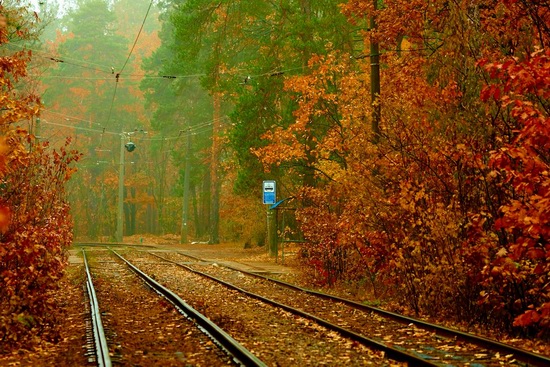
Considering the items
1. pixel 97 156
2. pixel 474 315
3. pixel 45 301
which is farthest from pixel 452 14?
Result: pixel 97 156

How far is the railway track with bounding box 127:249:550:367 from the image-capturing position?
9371 mm

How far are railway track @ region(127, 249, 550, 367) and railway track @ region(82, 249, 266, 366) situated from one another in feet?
6.25

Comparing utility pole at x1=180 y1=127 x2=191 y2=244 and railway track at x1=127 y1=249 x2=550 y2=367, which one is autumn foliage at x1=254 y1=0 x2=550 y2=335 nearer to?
railway track at x1=127 y1=249 x2=550 y2=367

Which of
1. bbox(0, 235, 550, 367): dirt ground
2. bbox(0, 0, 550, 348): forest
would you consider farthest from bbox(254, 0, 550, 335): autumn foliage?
bbox(0, 235, 550, 367): dirt ground

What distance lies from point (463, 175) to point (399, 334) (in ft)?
10.2

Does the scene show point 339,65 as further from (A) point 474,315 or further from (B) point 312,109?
(A) point 474,315

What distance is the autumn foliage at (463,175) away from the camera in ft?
28.3

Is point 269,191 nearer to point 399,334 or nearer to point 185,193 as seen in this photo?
point 399,334

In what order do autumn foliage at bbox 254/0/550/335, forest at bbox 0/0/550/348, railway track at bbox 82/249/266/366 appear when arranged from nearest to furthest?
autumn foliage at bbox 254/0/550/335
railway track at bbox 82/249/266/366
forest at bbox 0/0/550/348

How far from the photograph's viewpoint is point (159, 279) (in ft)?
74.3

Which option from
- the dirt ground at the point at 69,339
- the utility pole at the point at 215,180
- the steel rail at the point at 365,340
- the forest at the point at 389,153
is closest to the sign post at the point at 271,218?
the forest at the point at 389,153

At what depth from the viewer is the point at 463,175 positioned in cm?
1308

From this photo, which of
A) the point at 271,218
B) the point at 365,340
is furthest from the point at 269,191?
the point at 365,340

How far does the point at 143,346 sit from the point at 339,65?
52.0ft
